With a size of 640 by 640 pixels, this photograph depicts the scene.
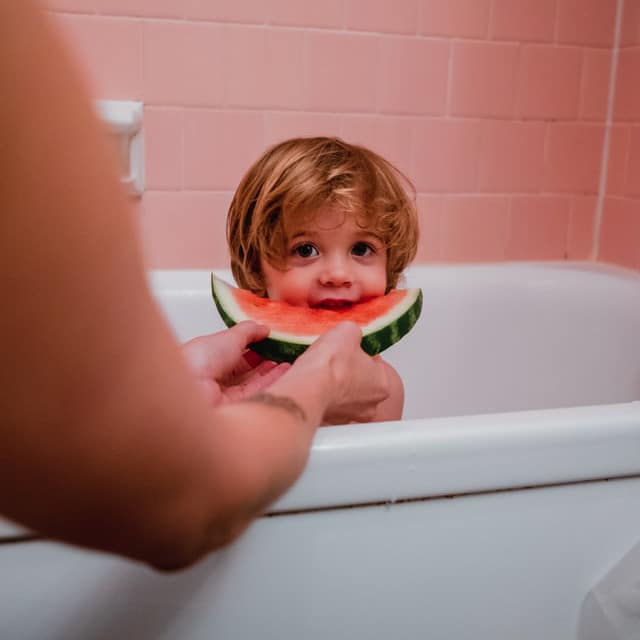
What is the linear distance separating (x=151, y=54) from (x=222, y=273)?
463mm

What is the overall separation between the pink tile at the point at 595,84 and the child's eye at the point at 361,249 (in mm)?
961

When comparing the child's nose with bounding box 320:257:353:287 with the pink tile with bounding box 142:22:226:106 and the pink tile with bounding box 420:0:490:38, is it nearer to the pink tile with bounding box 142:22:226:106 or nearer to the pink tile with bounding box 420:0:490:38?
the pink tile with bounding box 142:22:226:106

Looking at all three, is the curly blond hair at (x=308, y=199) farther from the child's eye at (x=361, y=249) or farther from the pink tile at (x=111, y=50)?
the pink tile at (x=111, y=50)

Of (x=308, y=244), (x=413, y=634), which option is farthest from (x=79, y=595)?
(x=308, y=244)

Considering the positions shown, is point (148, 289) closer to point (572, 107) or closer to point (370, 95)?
point (370, 95)

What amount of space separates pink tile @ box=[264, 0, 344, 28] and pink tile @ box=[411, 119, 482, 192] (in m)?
0.29

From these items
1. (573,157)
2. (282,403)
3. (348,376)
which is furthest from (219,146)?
(282,403)

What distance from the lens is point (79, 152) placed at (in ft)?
1.12

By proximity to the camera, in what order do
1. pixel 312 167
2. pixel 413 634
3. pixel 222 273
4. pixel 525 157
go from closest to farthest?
pixel 413 634 < pixel 312 167 < pixel 222 273 < pixel 525 157

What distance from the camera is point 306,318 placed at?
1.08 meters

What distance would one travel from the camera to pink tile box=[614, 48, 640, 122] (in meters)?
1.80

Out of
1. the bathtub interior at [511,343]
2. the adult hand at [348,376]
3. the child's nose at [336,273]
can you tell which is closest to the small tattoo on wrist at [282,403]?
the adult hand at [348,376]

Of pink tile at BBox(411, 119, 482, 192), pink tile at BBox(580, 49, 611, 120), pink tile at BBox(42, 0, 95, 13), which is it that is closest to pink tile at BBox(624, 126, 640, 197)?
pink tile at BBox(580, 49, 611, 120)

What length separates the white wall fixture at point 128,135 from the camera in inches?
62.1
